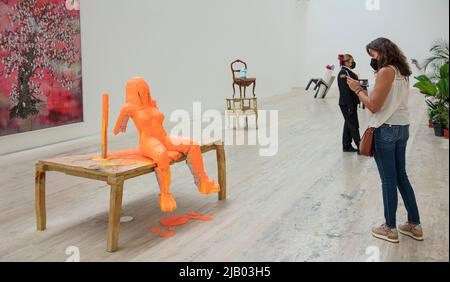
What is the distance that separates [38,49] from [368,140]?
5.29 m

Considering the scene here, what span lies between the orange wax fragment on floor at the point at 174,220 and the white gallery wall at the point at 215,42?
3692 mm

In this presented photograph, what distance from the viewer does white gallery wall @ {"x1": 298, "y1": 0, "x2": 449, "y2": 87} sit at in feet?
59.1

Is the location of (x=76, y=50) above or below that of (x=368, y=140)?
above

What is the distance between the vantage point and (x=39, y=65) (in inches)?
283

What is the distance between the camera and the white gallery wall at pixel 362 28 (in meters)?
18.0

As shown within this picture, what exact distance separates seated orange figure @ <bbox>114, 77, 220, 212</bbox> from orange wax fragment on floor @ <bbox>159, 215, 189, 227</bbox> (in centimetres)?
20

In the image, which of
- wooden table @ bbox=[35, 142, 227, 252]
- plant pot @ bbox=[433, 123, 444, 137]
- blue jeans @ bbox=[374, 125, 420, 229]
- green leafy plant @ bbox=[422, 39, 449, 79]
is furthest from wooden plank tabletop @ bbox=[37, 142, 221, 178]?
plant pot @ bbox=[433, 123, 444, 137]

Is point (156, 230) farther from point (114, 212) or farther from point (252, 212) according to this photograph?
point (252, 212)

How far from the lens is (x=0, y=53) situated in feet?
21.7

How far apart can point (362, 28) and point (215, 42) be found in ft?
28.1

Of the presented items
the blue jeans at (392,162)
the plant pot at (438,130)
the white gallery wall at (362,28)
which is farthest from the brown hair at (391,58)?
the white gallery wall at (362,28)

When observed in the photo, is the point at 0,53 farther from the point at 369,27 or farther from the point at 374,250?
the point at 369,27

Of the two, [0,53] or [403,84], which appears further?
[0,53]
